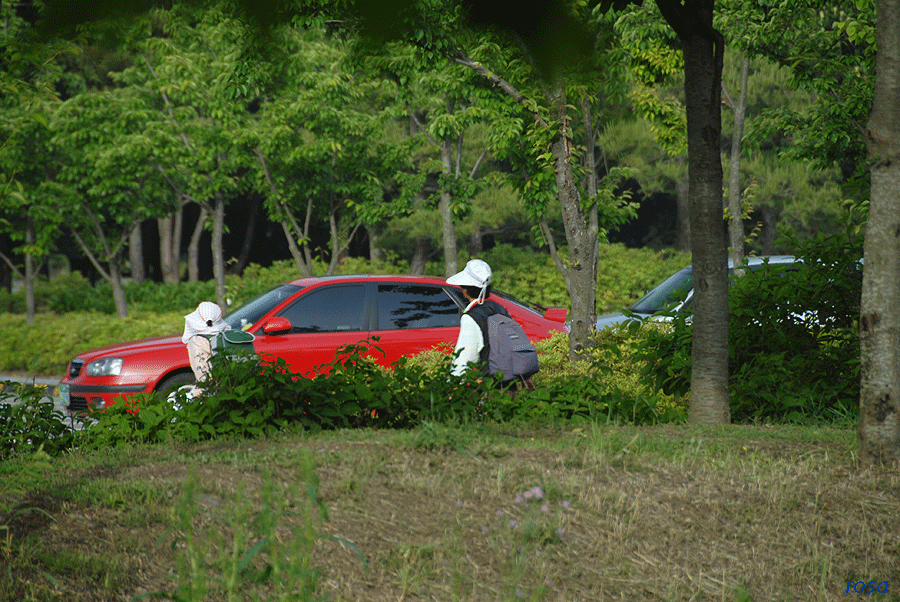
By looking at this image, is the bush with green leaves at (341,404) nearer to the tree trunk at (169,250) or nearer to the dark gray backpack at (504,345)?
the dark gray backpack at (504,345)

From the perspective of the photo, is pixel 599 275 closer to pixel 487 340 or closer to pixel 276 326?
pixel 276 326

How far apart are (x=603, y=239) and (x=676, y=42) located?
9.88ft

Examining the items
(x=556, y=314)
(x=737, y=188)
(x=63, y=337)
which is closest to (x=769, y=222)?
(x=737, y=188)

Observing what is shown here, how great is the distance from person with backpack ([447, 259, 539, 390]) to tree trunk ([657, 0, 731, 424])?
1.17m

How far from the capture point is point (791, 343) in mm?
6227

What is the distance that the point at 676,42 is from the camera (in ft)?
29.6

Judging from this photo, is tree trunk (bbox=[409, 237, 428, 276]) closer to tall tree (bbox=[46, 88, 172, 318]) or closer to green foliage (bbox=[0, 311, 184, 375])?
tall tree (bbox=[46, 88, 172, 318])

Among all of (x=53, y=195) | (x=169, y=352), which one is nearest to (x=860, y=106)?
(x=169, y=352)

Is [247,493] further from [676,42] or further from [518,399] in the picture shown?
[676,42]

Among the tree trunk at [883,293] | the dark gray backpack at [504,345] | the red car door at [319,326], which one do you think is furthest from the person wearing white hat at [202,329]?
the tree trunk at [883,293]

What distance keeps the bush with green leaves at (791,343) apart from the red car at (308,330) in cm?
240

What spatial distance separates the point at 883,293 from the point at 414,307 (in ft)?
15.6

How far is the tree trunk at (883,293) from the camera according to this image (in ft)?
13.5

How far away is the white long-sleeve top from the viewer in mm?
5645
